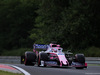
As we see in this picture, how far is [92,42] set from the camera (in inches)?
1423

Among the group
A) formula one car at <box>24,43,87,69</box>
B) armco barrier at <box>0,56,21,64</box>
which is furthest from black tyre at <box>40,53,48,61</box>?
armco barrier at <box>0,56,21,64</box>

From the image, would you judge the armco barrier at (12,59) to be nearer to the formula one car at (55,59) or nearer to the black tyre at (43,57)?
the formula one car at (55,59)

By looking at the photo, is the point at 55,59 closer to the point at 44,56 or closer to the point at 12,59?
the point at 44,56

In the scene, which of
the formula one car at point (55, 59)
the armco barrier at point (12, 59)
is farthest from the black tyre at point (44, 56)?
the armco barrier at point (12, 59)

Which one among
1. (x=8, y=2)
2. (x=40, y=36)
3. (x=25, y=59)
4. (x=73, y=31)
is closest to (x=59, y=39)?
(x=73, y=31)

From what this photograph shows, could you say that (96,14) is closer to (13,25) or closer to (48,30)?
(48,30)

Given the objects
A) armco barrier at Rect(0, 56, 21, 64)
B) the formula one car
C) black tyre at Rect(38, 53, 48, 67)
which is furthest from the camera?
armco barrier at Rect(0, 56, 21, 64)

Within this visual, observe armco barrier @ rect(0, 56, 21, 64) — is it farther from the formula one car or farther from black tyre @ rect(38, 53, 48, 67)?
black tyre @ rect(38, 53, 48, 67)

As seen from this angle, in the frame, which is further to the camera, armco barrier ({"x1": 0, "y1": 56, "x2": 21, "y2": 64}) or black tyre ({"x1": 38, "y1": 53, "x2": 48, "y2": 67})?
armco barrier ({"x1": 0, "y1": 56, "x2": 21, "y2": 64})

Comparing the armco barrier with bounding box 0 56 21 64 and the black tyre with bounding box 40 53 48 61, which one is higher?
the armco barrier with bounding box 0 56 21 64

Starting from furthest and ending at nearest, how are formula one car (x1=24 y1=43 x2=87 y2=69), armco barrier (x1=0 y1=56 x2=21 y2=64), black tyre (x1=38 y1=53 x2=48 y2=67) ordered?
1. armco barrier (x1=0 y1=56 x2=21 y2=64)
2. black tyre (x1=38 y1=53 x2=48 y2=67)
3. formula one car (x1=24 y1=43 x2=87 y2=69)

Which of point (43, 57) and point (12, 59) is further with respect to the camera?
point (12, 59)

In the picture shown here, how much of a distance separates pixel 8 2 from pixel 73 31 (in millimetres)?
22211

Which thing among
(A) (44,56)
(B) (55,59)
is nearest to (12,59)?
(A) (44,56)
